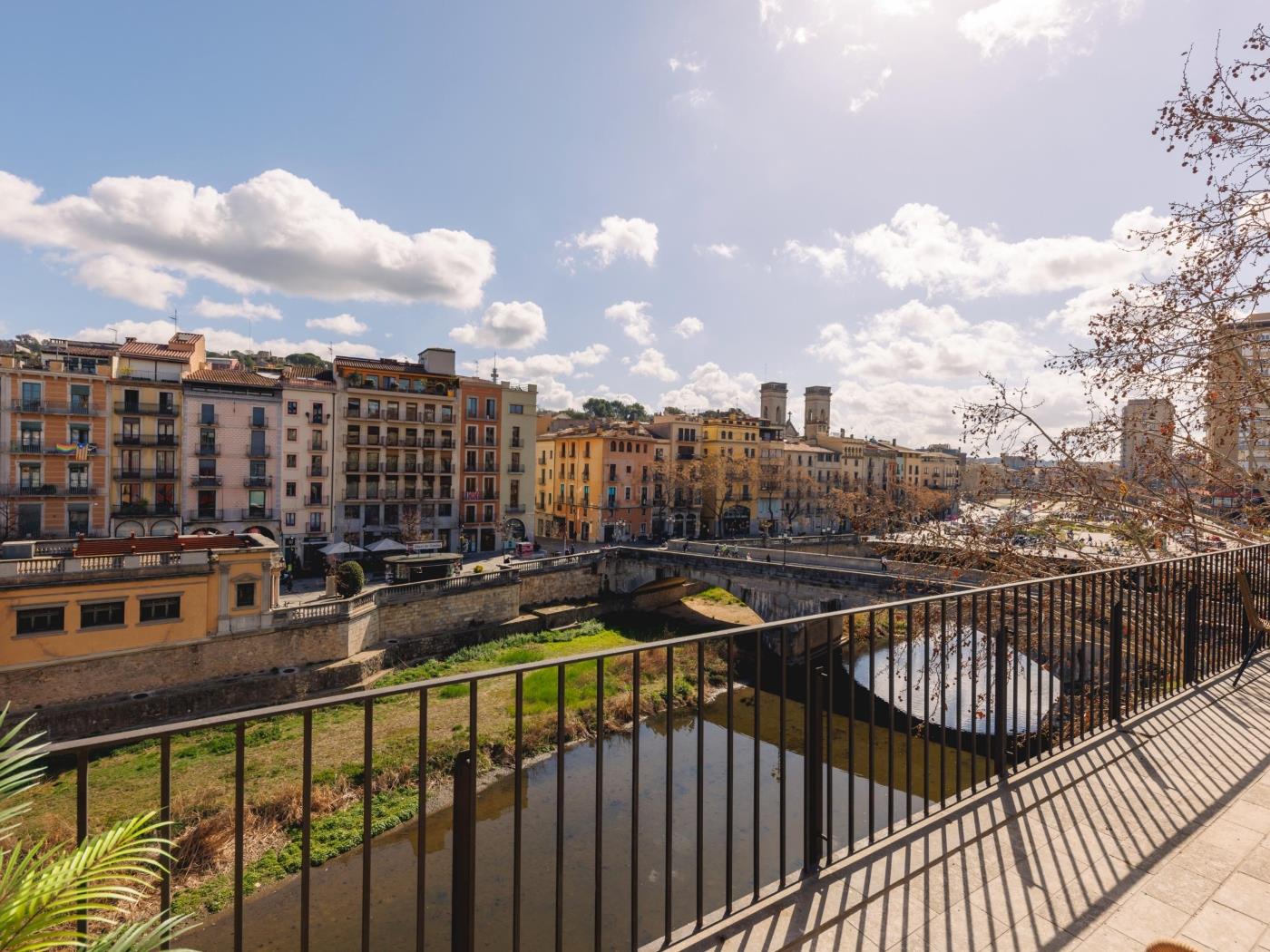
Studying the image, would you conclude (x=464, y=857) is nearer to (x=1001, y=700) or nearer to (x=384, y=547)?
(x=1001, y=700)

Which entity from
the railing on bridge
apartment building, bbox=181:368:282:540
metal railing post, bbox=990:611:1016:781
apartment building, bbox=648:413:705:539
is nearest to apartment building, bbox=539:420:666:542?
apartment building, bbox=648:413:705:539

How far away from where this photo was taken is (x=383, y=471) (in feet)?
114

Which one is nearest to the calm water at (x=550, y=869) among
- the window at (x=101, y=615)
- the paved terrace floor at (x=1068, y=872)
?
the paved terrace floor at (x=1068, y=872)

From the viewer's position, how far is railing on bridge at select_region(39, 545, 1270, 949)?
218 cm

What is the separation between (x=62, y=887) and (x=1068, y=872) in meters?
3.38

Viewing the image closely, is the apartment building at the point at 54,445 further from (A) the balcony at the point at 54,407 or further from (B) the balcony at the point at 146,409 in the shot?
(B) the balcony at the point at 146,409

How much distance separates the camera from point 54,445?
27094 mm

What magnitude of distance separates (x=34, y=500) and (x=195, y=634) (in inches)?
571

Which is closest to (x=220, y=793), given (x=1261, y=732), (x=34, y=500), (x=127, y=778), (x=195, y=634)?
(x=127, y=778)

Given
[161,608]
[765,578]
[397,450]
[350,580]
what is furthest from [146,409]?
[765,578]

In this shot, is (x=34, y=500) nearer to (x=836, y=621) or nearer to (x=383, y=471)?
(x=383, y=471)

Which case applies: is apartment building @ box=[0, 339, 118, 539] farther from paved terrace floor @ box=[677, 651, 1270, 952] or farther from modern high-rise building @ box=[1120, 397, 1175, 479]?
modern high-rise building @ box=[1120, 397, 1175, 479]

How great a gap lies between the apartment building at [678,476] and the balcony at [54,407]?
30.5 m

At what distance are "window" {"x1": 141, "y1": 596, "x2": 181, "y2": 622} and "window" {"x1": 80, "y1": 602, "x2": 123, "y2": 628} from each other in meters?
0.50
